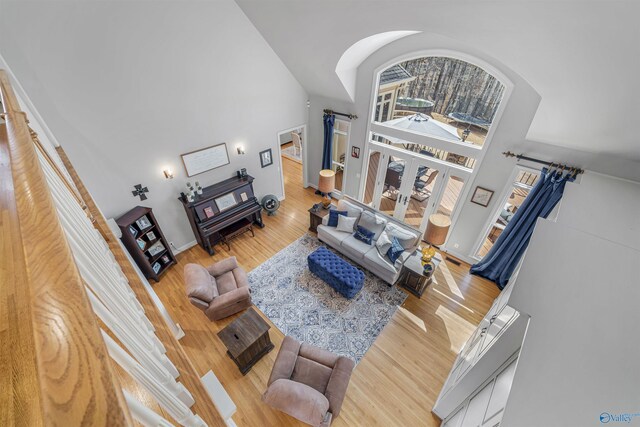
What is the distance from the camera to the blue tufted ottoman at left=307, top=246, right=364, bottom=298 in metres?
4.07

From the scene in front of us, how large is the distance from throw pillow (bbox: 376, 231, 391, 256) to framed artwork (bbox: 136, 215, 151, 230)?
3.95 meters

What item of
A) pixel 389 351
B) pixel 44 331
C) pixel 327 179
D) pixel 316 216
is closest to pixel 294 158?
pixel 327 179

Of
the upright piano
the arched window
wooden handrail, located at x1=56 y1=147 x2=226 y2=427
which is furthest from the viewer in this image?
the upright piano

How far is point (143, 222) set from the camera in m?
4.20

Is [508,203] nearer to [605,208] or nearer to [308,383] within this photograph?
[605,208]

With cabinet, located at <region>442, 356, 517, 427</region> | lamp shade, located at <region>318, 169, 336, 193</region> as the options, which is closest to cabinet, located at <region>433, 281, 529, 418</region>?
cabinet, located at <region>442, 356, 517, 427</region>

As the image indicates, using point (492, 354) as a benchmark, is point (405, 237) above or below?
below

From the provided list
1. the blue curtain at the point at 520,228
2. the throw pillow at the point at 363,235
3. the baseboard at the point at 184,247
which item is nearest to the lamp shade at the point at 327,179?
the throw pillow at the point at 363,235

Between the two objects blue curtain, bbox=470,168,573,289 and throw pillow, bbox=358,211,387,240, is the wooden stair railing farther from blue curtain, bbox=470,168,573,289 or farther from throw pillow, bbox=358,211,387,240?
blue curtain, bbox=470,168,573,289

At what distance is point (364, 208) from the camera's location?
5223 mm

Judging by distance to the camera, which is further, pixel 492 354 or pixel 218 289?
pixel 218 289

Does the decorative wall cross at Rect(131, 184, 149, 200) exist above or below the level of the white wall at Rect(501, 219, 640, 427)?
below

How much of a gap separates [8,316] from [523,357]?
79.4 inches

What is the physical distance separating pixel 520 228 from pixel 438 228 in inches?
47.4
